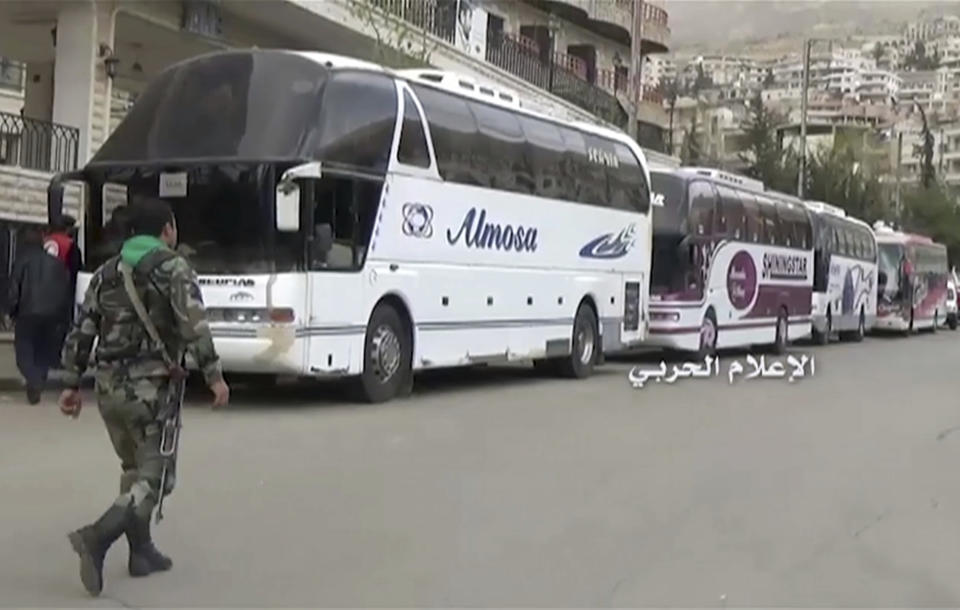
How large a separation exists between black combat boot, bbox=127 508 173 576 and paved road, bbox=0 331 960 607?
0.29ft

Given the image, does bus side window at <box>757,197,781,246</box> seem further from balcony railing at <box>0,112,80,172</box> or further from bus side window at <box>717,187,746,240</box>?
balcony railing at <box>0,112,80,172</box>

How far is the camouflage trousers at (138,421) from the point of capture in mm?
6430

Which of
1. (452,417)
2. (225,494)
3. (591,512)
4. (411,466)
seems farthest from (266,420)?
(591,512)

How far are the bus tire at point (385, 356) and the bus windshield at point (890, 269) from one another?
3037 cm

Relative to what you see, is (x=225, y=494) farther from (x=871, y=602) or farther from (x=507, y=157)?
(x=507, y=157)

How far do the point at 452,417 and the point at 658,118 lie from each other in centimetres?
3935

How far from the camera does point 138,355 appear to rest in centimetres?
646

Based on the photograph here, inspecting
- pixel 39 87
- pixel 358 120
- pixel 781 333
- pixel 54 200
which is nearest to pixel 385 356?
pixel 358 120

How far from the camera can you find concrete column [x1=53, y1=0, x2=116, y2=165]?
70.3ft

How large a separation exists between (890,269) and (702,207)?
20033 mm

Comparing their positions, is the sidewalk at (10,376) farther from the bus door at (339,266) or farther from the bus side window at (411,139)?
the bus side window at (411,139)

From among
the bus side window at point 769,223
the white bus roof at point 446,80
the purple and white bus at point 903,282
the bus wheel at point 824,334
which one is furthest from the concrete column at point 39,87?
the purple and white bus at point 903,282

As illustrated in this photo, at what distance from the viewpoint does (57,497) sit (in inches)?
352

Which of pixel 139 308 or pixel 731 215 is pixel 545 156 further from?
pixel 139 308
